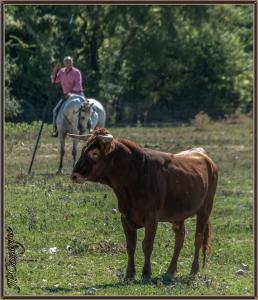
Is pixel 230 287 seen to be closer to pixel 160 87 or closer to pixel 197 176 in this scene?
pixel 197 176

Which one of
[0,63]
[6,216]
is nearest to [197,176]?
[0,63]

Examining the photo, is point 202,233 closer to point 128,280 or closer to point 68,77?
point 128,280

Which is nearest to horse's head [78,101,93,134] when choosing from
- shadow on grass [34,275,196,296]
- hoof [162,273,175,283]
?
shadow on grass [34,275,196,296]

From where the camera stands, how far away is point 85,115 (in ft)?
81.2

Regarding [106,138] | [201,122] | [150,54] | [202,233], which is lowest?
[202,233]

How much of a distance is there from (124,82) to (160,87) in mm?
1998

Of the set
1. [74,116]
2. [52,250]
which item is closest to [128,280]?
[52,250]

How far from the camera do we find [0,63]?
13.5 m

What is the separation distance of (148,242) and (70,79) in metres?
12.5

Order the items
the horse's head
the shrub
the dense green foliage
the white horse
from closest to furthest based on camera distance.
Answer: the white horse < the horse's head < the shrub < the dense green foliage

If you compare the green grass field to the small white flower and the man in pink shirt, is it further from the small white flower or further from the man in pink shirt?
the man in pink shirt

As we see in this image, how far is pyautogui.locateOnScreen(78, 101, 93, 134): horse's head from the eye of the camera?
80.9ft

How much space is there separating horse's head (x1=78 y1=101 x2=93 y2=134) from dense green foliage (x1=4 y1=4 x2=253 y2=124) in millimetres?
20939

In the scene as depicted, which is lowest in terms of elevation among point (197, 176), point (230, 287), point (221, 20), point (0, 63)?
point (230, 287)
